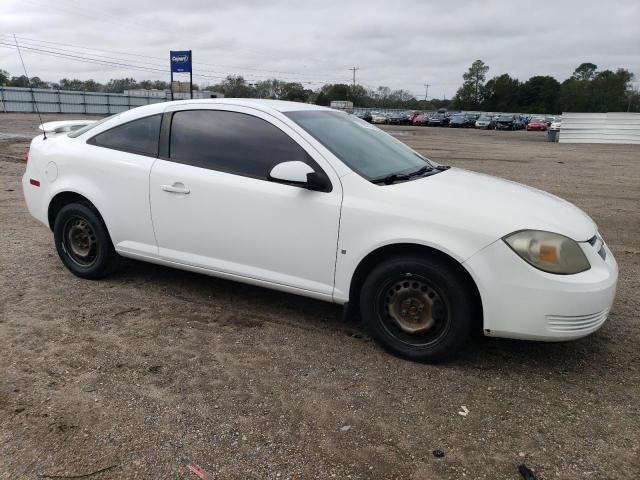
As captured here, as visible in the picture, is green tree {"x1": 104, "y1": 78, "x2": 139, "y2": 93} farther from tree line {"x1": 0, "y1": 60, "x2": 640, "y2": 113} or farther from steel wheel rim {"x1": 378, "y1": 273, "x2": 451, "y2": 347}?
steel wheel rim {"x1": 378, "y1": 273, "x2": 451, "y2": 347}

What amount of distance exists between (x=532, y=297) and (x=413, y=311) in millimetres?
712

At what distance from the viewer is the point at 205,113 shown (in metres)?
4.18

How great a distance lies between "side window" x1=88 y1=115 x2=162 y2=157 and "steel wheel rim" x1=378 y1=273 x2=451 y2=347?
220cm

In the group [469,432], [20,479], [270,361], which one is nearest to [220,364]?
[270,361]

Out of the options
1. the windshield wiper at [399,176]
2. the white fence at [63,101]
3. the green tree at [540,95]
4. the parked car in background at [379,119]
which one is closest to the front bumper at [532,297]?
the windshield wiper at [399,176]

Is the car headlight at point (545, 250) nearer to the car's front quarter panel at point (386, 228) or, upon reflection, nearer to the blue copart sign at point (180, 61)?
the car's front quarter panel at point (386, 228)

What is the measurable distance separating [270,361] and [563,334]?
1.78 meters

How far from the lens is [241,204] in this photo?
3.79m

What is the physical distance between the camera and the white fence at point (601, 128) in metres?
28.4

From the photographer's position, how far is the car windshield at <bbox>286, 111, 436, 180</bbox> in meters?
3.75

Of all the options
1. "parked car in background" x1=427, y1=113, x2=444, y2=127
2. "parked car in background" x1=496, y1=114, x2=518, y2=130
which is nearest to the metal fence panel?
"parked car in background" x1=427, y1=113, x2=444, y2=127

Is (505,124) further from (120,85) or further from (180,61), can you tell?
(120,85)

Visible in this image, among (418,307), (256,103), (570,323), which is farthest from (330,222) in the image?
(570,323)

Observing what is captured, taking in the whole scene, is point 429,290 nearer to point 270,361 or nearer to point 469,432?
point 469,432
